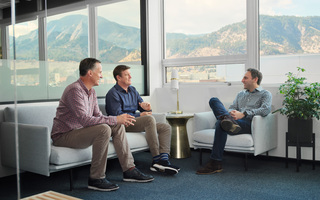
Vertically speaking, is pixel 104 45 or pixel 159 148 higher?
pixel 104 45

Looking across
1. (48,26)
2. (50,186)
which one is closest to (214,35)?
(48,26)

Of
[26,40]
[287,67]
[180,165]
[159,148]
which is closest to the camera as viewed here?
[26,40]

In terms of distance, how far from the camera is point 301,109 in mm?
3674

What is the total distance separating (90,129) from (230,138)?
1.51 metres

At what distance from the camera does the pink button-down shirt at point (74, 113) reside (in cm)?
309

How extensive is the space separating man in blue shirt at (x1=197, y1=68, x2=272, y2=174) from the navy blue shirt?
893 millimetres

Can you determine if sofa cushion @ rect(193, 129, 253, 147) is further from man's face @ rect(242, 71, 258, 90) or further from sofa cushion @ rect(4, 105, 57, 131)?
sofa cushion @ rect(4, 105, 57, 131)

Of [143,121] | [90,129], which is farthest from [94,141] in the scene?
[143,121]

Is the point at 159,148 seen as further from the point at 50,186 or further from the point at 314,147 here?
the point at 314,147

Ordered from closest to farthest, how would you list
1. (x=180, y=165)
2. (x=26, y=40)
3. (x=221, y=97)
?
(x=26, y=40) → (x=180, y=165) → (x=221, y=97)

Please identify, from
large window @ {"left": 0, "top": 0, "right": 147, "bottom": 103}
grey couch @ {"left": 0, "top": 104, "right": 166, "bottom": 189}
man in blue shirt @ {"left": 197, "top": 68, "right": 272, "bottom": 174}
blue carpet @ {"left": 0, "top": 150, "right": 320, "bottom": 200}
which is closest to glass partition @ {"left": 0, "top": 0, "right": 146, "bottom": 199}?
large window @ {"left": 0, "top": 0, "right": 147, "bottom": 103}

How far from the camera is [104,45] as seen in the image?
4.68 m

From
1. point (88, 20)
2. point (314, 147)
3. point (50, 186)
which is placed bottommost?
point (50, 186)

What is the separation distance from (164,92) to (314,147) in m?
2.21
